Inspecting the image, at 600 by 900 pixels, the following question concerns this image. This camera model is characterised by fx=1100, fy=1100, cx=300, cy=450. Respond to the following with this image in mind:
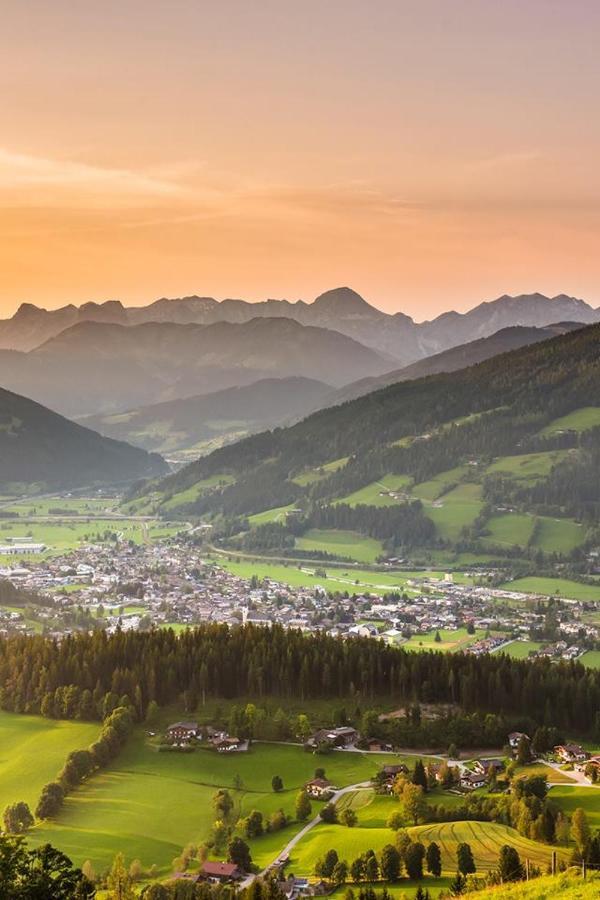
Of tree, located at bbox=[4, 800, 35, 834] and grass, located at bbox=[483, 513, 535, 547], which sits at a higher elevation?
grass, located at bbox=[483, 513, 535, 547]

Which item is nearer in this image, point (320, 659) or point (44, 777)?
point (44, 777)

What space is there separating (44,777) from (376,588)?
65.7 m

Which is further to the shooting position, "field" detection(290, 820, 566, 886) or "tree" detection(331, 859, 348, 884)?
"field" detection(290, 820, 566, 886)

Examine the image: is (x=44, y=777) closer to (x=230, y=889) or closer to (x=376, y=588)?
(x=230, y=889)

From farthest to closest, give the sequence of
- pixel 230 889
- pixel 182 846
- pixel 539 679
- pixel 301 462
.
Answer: pixel 301 462 → pixel 539 679 → pixel 182 846 → pixel 230 889

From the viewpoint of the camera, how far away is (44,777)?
189 feet

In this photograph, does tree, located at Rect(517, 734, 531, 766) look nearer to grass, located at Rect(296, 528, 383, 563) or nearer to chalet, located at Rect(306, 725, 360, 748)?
chalet, located at Rect(306, 725, 360, 748)

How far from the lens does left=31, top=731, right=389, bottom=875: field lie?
162 ft

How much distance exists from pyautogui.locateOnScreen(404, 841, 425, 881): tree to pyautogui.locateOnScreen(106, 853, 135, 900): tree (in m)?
10.9

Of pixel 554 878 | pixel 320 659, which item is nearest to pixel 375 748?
pixel 320 659

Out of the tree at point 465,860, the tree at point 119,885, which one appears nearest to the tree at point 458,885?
the tree at point 465,860

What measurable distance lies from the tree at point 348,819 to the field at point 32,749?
1542 centimetres

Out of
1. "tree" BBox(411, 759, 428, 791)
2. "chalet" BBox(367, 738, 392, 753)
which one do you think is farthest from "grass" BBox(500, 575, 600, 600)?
"tree" BBox(411, 759, 428, 791)

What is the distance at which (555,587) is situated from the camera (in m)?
118
